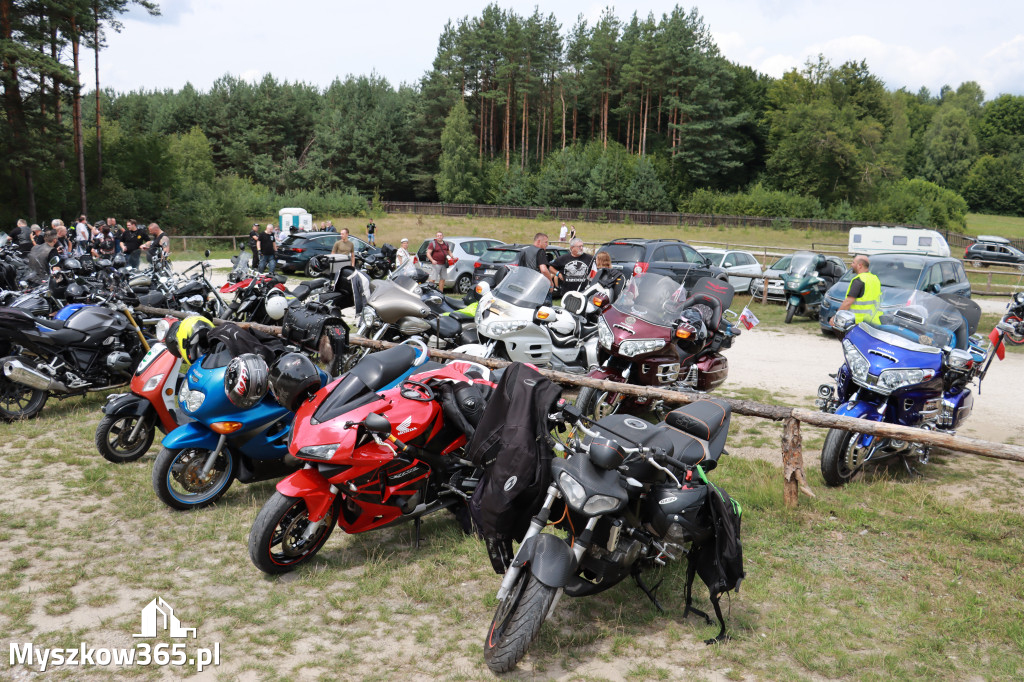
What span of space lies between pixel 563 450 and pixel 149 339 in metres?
6.55

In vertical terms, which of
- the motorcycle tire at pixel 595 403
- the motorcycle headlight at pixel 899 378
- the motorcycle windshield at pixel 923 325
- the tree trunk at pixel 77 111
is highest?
the tree trunk at pixel 77 111

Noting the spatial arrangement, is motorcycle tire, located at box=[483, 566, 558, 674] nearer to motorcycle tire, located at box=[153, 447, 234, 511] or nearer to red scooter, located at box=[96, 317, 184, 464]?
motorcycle tire, located at box=[153, 447, 234, 511]

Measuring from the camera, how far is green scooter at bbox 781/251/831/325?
641 inches

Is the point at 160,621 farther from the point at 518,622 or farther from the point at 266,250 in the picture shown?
the point at 266,250

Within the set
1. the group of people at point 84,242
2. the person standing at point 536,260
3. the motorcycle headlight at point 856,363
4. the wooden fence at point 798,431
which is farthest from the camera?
the group of people at point 84,242

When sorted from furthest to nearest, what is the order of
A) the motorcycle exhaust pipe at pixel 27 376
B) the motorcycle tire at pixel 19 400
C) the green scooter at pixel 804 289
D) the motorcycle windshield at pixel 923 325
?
1. the green scooter at pixel 804 289
2. the motorcycle tire at pixel 19 400
3. the motorcycle exhaust pipe at pixel 27 376
4. the motorcycle windshield at pixel 923 325

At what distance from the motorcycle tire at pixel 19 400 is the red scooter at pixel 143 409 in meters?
1.85

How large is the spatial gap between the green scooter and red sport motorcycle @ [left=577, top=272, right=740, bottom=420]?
982 cm

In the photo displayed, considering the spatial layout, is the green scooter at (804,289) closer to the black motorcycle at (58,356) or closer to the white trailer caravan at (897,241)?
the black motorcycle at (58,356)

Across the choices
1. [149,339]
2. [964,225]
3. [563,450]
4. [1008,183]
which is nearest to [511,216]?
[964,225]

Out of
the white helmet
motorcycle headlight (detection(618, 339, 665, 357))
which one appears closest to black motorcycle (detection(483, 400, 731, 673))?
Result: motorcycle headlight (detection(618, 339, 665, 357))

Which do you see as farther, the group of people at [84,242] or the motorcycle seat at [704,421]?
the group of people at [84,242]

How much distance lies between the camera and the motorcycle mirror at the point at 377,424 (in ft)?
13.5

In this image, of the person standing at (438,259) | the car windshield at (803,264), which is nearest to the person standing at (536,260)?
the person standing at (438,259)
